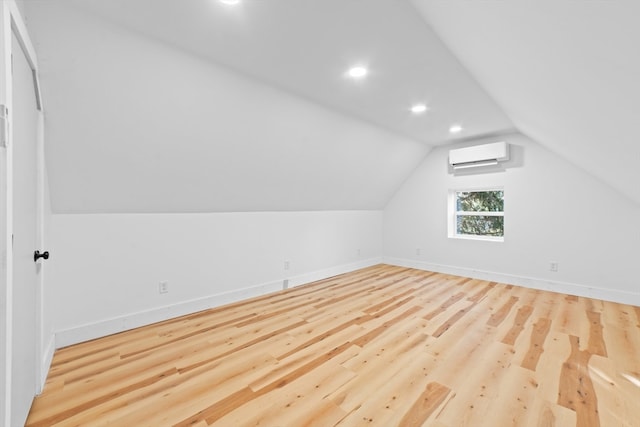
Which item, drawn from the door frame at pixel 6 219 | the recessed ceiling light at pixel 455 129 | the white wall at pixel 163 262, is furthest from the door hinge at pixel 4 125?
the recessed ceiling light at pixel 455 129

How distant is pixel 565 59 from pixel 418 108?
2012 millimetres

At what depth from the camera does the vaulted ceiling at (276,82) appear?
1354 millimetres

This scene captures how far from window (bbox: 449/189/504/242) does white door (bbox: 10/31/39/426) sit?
5343 mm

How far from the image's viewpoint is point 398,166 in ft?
16.5

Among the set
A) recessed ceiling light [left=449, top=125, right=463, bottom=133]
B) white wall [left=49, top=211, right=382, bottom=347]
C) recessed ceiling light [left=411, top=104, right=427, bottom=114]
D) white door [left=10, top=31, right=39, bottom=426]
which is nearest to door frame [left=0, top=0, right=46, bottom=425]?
white door [left=10, top=31, right=39, bottom=426]

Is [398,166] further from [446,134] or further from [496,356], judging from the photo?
[496,356]

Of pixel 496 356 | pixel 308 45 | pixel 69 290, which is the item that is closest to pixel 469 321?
pixel 496 356

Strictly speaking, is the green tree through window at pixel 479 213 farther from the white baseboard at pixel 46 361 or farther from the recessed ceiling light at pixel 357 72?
the white baseboard at pixel 46 361

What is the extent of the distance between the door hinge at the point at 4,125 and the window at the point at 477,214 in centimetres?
538

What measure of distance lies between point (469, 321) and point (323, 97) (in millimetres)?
2847

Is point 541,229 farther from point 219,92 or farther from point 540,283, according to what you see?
point 219,92

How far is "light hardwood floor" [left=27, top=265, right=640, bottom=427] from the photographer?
1.61 meters

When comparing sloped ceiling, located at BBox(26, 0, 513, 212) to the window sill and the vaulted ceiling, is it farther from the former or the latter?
the window sill

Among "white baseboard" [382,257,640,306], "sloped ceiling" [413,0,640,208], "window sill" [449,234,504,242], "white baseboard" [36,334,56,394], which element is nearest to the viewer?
"sloped ceiling" [413,0,640,208]
